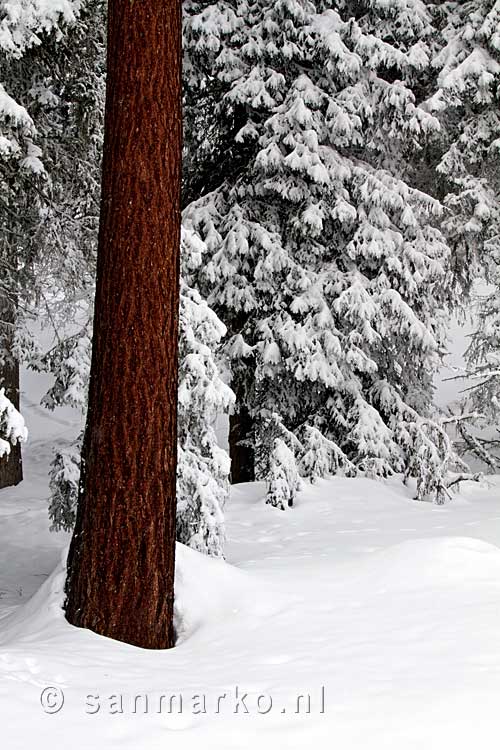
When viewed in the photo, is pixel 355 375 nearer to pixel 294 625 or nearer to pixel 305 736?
pixel 294 625

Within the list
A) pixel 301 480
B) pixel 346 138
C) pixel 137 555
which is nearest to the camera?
pixel 137 555

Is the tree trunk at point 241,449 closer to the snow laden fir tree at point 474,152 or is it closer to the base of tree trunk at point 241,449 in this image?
the base of tree trunk at point 241,449

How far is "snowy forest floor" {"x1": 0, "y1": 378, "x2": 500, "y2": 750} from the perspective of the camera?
3131mm

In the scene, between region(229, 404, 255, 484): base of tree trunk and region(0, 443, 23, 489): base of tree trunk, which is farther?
region(0, 443, 23, 489): base of tree trunk

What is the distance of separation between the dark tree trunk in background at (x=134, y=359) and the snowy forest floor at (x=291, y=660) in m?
0.31

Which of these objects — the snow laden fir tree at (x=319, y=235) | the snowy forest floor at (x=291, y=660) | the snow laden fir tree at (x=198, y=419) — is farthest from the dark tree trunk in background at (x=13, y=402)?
the snowy forest floor at (x=291, y=660)

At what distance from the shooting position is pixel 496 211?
11.1 metres

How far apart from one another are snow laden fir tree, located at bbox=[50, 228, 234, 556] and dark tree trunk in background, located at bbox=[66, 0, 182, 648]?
5.80 ft

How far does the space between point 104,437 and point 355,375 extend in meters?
6.18

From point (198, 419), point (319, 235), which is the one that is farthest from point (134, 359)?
→ point (319, 235)

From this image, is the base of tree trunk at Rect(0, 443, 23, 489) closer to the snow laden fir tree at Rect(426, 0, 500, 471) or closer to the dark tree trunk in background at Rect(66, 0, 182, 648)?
the snow laden fir tree at Rect(426, 0, 500, 471)

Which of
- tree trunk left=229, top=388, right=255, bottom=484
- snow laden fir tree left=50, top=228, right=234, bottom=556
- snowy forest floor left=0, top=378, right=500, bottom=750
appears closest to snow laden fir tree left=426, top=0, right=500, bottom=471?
tree trunk left=229, top=388, right=255, bottom=484

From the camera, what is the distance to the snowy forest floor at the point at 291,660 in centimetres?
313

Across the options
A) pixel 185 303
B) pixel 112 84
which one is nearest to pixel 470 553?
pixel 185 303
